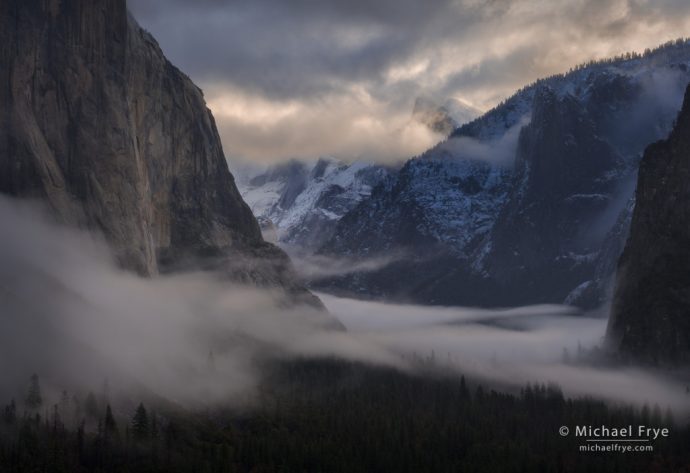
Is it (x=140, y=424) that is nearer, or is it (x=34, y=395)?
(x=34, y=395)

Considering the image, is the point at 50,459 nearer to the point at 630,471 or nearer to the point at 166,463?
the point at 166,463

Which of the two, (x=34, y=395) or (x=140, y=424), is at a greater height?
(x=34, y=395)

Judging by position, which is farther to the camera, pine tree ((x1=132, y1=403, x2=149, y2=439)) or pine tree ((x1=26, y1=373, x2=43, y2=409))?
pine tree ((x1=132, y1=403, x2=149, y2=439))

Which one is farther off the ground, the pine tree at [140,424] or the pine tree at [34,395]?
the pine tree at [34,395]

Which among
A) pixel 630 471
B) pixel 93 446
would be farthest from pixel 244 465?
pixel 630 471
